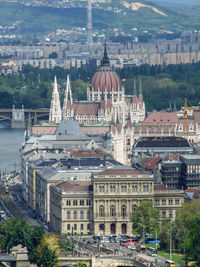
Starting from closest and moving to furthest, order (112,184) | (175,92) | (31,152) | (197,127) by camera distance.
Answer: (112,184)
(31,152)
(197,127)
(175,92)

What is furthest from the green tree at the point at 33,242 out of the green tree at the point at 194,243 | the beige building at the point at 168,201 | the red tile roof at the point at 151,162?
the red tile roof at the point at 151,162

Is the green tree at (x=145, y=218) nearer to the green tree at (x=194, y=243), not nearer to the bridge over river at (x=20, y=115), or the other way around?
the green tree at (x=194, y=243)

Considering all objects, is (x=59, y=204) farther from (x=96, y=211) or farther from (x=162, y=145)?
(x=162, y=145)

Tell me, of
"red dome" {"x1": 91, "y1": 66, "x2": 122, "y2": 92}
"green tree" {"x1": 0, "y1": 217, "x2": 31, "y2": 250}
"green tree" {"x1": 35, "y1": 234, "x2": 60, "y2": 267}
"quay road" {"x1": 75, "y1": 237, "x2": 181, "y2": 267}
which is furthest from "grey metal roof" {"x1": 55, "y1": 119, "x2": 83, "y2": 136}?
"green tree" {"x1": 35, "y1": 234, "x2": 60, "y2": 267}

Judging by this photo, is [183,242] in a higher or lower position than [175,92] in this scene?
higher

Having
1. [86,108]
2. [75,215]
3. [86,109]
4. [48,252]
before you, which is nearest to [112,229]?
[75,215]

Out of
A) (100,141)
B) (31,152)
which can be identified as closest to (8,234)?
(31,152)
